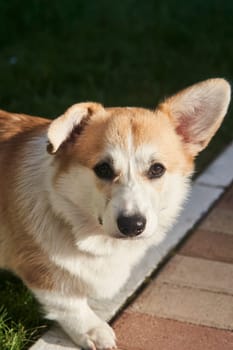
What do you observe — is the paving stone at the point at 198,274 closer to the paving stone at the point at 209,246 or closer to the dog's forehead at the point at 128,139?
the paving stone at the point at 209,246

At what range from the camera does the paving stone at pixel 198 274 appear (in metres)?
3.49

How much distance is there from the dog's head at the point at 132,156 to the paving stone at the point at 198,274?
0.48 m

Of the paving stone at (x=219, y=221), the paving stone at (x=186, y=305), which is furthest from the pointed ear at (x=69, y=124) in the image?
the paving stone at (x=219, y=221)

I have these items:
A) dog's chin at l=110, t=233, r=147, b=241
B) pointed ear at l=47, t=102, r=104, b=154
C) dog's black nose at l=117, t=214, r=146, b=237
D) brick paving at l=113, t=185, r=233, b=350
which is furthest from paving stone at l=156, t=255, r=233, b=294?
pointed ear at l=47, t=102, r=104, b=154

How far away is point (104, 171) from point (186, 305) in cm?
84

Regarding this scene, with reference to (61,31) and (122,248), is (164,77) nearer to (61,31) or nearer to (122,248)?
(61,31)

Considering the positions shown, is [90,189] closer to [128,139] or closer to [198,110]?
[128,139]

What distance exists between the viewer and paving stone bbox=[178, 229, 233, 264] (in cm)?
374

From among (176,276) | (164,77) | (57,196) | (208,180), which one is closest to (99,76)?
(164,77)

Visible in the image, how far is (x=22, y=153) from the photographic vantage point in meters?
3.15

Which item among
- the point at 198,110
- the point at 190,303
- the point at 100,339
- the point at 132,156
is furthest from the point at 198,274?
the point at 132,156

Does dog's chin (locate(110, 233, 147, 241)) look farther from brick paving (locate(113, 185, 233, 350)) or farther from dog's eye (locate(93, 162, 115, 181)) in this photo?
brick paving (locate(113, 185, 233, 350))

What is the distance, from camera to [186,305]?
11.0 feet

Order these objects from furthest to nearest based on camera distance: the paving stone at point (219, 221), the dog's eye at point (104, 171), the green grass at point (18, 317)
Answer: the paving stone at point (219, 221) → the green grass at point (18, 317) → the dog's eye at point (104, 171)
